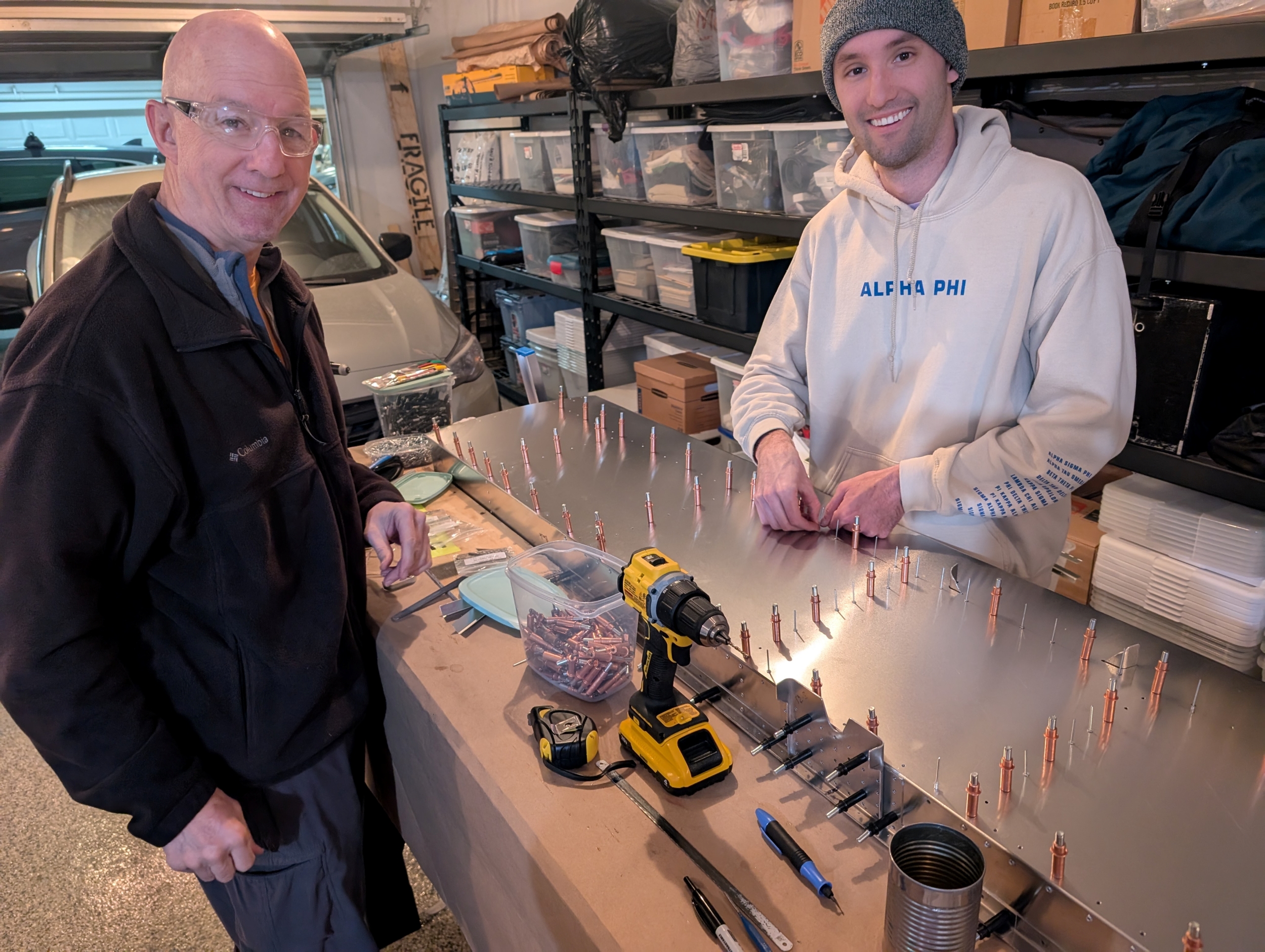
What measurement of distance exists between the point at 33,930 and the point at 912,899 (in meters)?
2.19

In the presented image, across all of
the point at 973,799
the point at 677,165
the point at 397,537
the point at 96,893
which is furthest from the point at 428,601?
the point at 677,165

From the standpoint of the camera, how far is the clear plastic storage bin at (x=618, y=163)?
3.41 metres

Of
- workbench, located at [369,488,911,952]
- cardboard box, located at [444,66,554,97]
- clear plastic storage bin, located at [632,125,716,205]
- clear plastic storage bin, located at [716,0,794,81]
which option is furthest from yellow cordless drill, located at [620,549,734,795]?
cardboard box, located at [444,66,554,97]

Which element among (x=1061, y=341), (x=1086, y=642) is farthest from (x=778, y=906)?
(x=1061, y=341)

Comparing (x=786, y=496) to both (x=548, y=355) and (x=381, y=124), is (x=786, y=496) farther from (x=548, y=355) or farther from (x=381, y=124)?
(x=381, y=124)

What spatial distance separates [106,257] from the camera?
41.3 inches

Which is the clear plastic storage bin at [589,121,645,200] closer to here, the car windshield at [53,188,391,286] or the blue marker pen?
the car windshield at [53,188,391,286]

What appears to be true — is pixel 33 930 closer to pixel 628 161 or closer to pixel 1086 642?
pixel 1086 642

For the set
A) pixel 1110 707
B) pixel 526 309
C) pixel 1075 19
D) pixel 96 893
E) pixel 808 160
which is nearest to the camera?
pixel 1110 707

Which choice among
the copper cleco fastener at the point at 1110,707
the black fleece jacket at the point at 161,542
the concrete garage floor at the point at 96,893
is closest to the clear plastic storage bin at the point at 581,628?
the black fleece jacket at the point at 161,542

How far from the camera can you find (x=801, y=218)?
2.60 meters

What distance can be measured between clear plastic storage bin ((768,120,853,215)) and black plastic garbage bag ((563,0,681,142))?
800 mm

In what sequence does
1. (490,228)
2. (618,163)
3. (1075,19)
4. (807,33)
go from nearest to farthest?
(1075,19), (807,33), (618,163), (490,228)

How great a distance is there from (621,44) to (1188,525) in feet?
8.24
